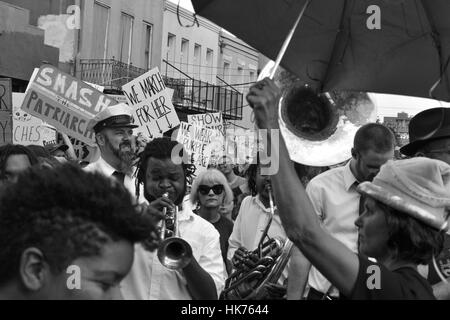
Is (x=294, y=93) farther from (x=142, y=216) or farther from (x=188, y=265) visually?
(x=142, y=216)

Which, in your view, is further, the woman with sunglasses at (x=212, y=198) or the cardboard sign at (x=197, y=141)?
the cardboard sign at (x=197, y=141)

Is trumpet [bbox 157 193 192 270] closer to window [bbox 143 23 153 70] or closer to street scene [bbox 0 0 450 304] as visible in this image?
street scene [bbox 0 0 450 304]

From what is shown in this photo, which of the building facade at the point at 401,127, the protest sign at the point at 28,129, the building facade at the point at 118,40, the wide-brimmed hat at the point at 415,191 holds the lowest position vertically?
the wide-brimmed hat at the point at 415,191

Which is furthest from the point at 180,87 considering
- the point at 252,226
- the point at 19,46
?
the point at 252,226

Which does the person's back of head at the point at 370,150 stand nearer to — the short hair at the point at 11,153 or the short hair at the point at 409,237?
the short hair at the point at 11,153

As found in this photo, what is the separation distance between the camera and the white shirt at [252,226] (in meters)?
6.19

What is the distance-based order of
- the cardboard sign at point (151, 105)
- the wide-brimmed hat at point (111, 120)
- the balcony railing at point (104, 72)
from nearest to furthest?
the wide-brimmed hat at point (111, 120), the cardboard sign at point (151, 105), the balcony railing at point (104, 72)

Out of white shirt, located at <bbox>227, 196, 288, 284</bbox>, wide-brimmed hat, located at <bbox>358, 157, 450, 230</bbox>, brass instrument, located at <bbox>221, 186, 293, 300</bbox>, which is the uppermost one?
wide-brimmed hat, located at <bbox>358, 157, 450, 230</bbox>

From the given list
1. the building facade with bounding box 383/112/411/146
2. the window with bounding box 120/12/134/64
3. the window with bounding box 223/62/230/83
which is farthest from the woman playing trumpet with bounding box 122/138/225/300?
the window with bounding box 223/62/230/83

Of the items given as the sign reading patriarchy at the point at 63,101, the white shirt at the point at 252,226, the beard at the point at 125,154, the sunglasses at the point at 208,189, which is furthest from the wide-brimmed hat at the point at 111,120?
the sign reading patriarchy at the point at 63,101

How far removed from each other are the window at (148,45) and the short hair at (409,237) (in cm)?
2870

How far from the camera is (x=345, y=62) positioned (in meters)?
3.83

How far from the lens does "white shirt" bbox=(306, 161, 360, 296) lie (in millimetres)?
4797
